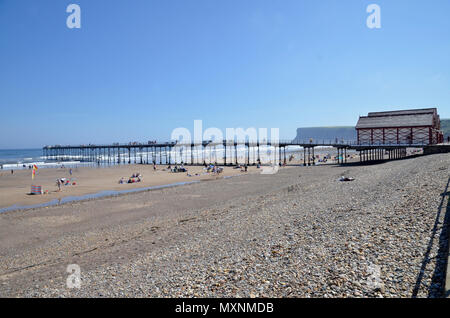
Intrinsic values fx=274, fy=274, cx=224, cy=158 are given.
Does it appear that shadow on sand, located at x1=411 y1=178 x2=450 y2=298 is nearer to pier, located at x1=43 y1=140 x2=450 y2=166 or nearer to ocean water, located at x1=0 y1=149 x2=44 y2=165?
pier, located at x1=43 y1=140 x2=450 y2=166

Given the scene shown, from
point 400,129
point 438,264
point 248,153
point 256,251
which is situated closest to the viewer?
point 438,264

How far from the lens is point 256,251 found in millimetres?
7109

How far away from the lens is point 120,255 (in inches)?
356

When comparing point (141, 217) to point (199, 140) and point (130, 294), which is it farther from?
point (199, 140)

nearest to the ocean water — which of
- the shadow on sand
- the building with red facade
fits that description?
the building with red facade

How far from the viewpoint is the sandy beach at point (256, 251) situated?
5.07m

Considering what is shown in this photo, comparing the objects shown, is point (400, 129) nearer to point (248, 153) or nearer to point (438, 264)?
point (248, 153)

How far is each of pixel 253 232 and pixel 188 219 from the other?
5134mm
